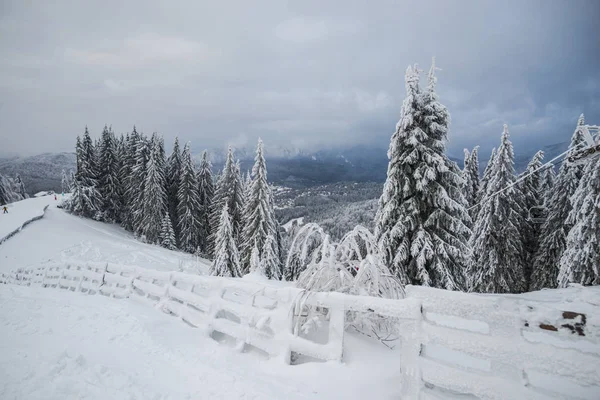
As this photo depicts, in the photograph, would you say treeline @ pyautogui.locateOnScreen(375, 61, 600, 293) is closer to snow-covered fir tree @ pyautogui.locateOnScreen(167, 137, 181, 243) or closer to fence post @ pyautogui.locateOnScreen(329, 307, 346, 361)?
fence post @ pyautogui.locateOnScreen(329, 307, 346, 361)

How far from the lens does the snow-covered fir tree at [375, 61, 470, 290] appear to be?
39.7ft

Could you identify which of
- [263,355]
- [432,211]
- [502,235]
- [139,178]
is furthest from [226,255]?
[139,178]

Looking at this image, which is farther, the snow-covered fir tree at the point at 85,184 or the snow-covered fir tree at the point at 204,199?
the snow-covered fir tree at the point at 85,184

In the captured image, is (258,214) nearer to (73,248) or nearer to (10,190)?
(73,248)

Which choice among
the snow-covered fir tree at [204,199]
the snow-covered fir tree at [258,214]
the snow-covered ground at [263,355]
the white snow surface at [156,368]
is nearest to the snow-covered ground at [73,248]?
the snow-covered fir tree at [258,214]

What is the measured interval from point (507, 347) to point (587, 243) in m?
16.8

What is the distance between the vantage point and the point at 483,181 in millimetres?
28141

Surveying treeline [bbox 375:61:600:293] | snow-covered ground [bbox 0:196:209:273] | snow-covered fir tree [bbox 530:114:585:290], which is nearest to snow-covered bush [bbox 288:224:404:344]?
treeline [bbox 375:61:600:293]

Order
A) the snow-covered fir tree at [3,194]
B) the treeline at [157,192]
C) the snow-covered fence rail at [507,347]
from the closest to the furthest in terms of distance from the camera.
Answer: the snow-covered fence rail at [507,347] → the treeline at [157,192] → the snow-covered fir tree at [3,194]

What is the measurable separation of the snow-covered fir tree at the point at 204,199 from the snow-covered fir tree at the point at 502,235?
3173 cm

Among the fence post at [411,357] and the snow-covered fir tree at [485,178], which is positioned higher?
the snow-covered fir tree at [485,178]

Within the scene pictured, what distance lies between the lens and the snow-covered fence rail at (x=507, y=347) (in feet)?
6.98

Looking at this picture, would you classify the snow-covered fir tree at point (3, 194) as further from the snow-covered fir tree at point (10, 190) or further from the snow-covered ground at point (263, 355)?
the snow-covered ground at point (263, 355)

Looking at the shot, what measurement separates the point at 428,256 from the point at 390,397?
31.2ft
